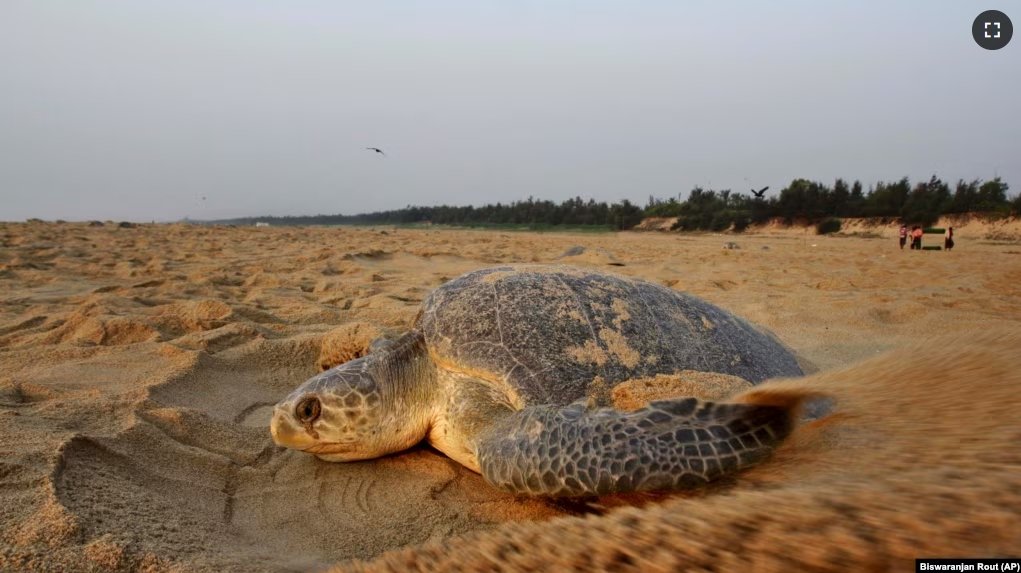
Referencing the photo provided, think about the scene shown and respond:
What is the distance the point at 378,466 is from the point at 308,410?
389 mm

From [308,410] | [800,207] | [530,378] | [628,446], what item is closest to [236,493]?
[308,410]

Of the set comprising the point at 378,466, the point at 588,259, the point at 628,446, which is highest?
the point at 588,259

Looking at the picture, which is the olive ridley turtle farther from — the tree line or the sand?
the tree line

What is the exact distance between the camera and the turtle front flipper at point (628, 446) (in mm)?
1383

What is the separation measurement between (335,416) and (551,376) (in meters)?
0.94

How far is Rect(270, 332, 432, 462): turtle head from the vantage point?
218cm

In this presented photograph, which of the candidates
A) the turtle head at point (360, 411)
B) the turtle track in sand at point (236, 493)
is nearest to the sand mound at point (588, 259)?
the turtle head at point (360, 411)

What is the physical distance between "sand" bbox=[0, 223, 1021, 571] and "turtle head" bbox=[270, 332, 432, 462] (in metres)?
0.11

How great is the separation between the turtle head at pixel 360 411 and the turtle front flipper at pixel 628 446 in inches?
20.6

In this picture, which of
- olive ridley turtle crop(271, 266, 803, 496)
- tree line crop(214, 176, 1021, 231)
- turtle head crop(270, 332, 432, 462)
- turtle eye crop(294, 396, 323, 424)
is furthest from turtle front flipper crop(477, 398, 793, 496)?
tree line crop(214, 176, 1021, 231)

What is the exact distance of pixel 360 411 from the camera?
224 centimetres

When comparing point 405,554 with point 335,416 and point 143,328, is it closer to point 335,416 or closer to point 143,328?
point 335,416

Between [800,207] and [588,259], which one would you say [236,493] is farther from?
[800,207]

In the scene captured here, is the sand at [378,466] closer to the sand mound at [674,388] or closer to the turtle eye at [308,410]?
the sand mound at [674,388]
